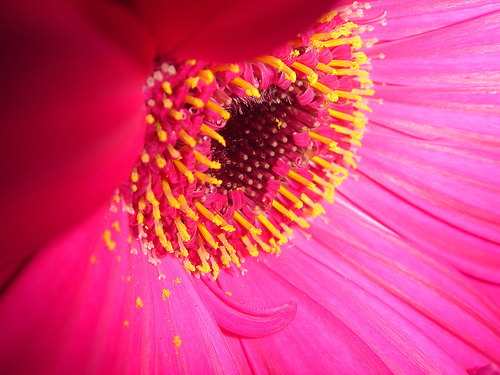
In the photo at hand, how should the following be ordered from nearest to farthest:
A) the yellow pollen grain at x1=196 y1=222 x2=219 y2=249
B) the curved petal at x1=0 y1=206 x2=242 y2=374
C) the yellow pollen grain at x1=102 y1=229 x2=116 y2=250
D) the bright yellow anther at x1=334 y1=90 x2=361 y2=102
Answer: the curved petal at x1=0 y1=206 x2=242 y2=374 → the yellow pollen grain at x1=102 y1=229 x2=116 y2=250 → the yellow pollen grain at x1=196 y1=222 x2=219 y2=249 → the bright yellow anther at x1=334 y1=90 x2=361 y2=102

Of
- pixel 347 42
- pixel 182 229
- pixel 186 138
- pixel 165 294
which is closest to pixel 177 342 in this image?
pixel 165 294

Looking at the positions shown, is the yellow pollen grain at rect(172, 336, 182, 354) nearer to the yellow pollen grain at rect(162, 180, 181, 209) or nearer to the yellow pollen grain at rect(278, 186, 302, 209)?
the yellow pollen grain at rect(162, 180, 181, 209)

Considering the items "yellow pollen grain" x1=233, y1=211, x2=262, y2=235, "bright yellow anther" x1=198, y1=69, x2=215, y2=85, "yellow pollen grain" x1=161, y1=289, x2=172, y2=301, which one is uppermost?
"bright yellow anther" x1=198, y1=69, x2=215, y2=85

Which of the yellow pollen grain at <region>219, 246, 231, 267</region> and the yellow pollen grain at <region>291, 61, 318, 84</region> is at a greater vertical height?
the yellow pollen grain at <region>291, 61, 318, 84</region>

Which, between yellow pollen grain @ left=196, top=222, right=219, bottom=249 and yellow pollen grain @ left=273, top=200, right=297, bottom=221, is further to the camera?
yellow pollen grain @ left=273, top=200, right=297, bottom=221

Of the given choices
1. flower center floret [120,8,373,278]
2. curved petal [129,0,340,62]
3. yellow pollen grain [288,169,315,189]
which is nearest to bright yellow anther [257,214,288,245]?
flower center floret [120,8,373,278]

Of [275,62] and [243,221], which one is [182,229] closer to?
[243,221]

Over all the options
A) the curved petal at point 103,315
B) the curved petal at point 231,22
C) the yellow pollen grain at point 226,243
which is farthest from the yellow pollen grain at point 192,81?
the yellow pollen grain at point 226,243
